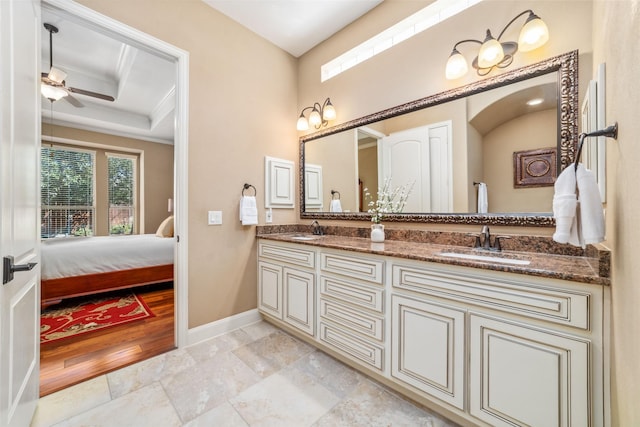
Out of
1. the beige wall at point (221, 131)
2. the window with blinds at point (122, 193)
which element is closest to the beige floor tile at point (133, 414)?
the beige wall at point (221, 131)

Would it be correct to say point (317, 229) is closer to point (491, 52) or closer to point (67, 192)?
point (491, 52)

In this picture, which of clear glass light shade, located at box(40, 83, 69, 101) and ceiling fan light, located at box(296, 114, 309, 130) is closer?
clear glass light shade, located at box(40, 83, 69, 101)

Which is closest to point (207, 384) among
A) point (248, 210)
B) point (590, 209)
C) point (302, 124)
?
point (248, 210)

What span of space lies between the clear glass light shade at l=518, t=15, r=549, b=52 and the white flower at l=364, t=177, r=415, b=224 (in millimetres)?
1025

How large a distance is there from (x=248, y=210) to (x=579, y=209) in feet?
7.22

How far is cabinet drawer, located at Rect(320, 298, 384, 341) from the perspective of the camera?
61.1 inches

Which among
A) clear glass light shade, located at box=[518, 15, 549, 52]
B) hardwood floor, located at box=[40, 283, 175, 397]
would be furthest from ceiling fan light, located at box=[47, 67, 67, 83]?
clear glass light shade, located at box=[518, 15, 549, 52]

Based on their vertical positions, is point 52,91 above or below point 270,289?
above

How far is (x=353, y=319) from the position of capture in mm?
1682

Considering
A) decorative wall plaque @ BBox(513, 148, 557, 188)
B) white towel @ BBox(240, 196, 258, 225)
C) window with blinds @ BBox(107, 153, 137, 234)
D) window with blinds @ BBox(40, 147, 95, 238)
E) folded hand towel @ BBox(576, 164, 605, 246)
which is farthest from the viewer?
window with blinds @ BBox(107, 153, 137, 234)

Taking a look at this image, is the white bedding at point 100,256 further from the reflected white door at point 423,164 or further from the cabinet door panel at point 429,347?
the cabinet door panel at point 429,347

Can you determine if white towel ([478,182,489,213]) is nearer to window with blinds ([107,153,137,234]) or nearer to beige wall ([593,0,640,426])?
beige wall ([593,0,640,426])

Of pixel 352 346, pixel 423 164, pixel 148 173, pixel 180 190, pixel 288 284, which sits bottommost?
pixel 352 346

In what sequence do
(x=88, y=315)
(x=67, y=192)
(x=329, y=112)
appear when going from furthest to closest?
(x=67, y=192) → (x=88, y=315) → (x=329, y=112)
